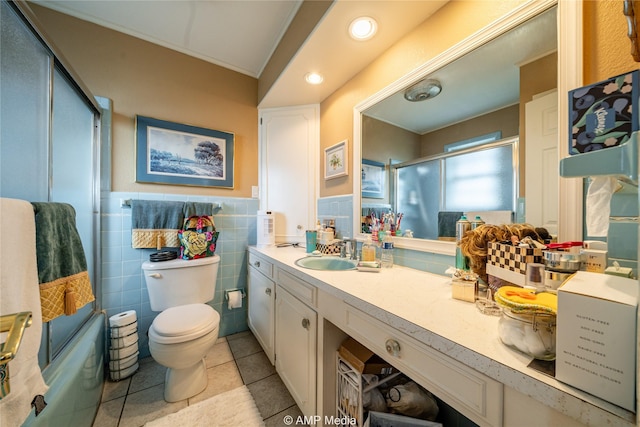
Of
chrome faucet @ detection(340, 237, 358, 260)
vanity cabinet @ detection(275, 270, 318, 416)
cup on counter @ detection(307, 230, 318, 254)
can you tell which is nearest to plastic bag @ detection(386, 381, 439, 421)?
vanity cabinet @ detection(275, 270, 318, 416)

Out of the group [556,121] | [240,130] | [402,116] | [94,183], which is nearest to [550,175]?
[556,121]

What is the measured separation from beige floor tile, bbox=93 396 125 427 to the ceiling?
7.65 ft

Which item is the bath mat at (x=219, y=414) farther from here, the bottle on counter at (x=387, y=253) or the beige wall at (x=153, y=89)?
the beige wall at (x=153, y=89)

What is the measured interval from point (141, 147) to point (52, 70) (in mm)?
620

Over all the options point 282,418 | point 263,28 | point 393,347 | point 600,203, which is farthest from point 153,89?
point 600,203

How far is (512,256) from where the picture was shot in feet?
2.14

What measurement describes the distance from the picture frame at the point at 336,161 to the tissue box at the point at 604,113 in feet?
3.78

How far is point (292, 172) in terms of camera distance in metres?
2.04

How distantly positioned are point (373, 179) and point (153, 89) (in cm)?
188

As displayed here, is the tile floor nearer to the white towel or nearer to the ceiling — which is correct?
the white towel

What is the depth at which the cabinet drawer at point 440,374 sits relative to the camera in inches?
17.8

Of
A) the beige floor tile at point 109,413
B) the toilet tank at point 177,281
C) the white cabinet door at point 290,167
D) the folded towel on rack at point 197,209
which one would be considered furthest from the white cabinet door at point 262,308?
the beige floor tile at point 109,413

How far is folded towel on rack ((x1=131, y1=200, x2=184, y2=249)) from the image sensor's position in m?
1.53

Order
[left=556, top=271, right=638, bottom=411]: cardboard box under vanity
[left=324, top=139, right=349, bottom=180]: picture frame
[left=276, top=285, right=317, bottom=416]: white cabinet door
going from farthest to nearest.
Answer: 1. [left=324, top=139, right=349, bottom=180]: picture frame
2. [left=276, top=285, right=317, bottom=416]: white cabinet door
3. [left=556, top=271, right=638, bottom=411]: cardboard box under vanity
